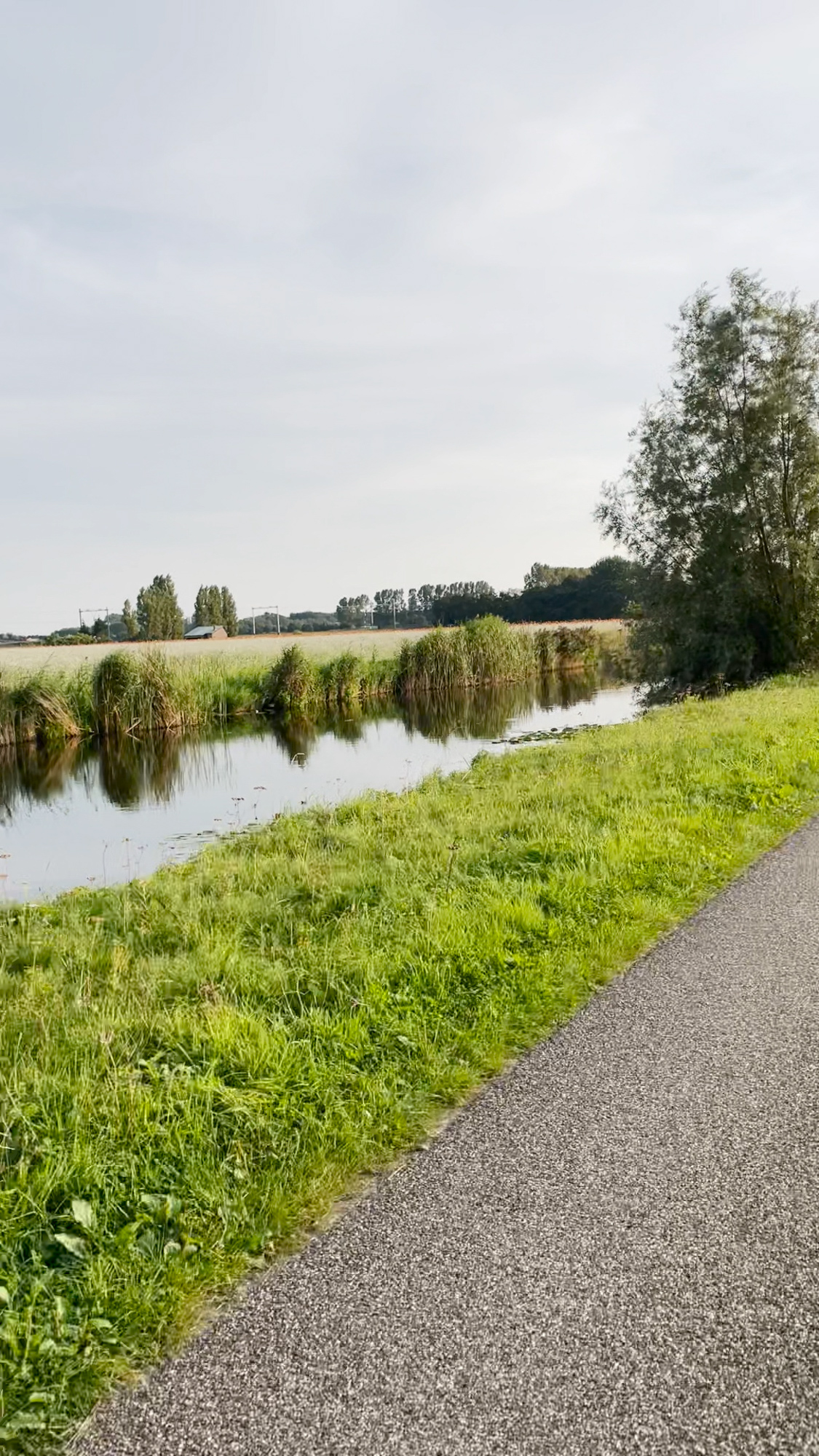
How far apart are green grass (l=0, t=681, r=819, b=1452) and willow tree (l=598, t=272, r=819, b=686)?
18373mm

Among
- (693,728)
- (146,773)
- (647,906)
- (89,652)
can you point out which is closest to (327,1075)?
(647,906)

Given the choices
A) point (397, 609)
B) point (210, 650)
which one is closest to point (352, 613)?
point (397, 609)

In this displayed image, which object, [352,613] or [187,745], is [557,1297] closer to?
[187,745]

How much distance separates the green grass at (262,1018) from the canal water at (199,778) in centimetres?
252

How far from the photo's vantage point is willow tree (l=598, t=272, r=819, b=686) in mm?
26109

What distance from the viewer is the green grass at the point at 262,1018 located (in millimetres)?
2824

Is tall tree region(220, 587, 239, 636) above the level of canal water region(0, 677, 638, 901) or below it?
above

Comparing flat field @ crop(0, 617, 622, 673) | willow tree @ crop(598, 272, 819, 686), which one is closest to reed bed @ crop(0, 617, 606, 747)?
flat field @ crop(0, 617, 622, 673)

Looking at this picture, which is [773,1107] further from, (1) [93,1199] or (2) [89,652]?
(2) [89,652]

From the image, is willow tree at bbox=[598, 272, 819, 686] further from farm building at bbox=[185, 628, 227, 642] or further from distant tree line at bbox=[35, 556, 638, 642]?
farm building at bbox=[185, 628, 227, 642]

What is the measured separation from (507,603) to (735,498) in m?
71.2

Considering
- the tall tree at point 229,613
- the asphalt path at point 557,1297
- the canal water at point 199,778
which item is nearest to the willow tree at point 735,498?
the canal water at point 199,778

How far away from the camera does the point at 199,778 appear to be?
1675cm

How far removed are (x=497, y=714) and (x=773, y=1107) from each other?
22071 mm
